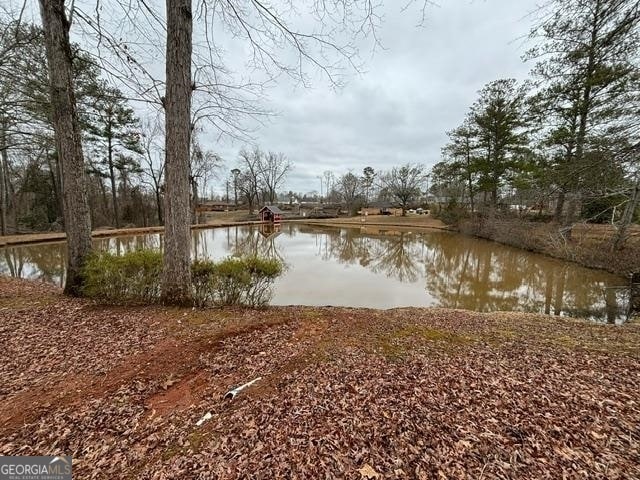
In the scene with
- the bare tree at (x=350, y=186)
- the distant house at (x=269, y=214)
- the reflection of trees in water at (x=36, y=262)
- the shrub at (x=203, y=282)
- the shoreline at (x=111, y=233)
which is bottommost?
the reflection of trees in water at (x=36, y=262)

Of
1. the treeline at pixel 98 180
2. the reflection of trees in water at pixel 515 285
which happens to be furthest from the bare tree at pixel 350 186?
the reflection of trees in water at pixel 515 285

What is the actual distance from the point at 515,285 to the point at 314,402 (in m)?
9.09

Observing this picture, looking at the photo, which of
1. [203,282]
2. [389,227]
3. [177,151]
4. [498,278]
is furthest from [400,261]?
[389,227]

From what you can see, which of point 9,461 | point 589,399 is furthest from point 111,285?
point 589,399

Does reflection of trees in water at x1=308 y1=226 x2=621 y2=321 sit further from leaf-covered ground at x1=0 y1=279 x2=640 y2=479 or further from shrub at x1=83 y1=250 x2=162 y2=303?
shrub at x1=83 y1=250 x2=162 y2=303

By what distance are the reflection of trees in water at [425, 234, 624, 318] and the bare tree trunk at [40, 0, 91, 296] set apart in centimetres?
744

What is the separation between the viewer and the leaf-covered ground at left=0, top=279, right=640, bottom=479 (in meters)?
1.42

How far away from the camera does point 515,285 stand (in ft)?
27.8

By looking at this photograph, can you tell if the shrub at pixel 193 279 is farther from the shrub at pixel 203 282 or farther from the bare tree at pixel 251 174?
the bare tree at pixel 251 174

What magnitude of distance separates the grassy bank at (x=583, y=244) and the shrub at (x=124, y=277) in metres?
6.97

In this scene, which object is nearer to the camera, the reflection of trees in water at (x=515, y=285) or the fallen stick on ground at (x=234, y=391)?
the fallen stick on ground at (x=234, y=391)

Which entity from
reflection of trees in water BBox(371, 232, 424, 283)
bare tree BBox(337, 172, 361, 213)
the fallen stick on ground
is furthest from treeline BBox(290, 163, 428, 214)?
the fallen stick on ground

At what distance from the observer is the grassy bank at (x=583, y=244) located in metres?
8.15

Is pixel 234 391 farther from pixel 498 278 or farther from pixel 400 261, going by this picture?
pixel 400 261
